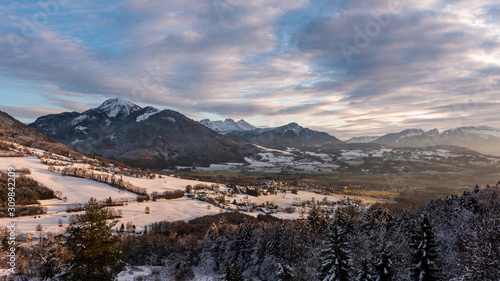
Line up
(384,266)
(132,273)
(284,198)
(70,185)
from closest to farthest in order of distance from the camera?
(384,266) → (132,273) → (70,185) → (284,198)

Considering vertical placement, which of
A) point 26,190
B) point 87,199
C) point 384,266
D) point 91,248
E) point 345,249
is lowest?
point 87,199

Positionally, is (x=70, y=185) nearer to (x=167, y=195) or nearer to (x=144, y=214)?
(x=144, y=214)

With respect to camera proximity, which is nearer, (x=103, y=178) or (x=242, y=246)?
(x=242, y=246)

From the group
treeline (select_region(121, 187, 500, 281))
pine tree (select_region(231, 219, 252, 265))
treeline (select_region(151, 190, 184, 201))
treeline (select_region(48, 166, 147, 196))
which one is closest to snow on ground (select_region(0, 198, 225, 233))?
treeline (select_region(151, 190, 184, 201))

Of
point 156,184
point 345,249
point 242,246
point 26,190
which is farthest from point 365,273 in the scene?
point 156,184

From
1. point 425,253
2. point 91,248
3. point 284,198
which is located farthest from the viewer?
point 284,198
